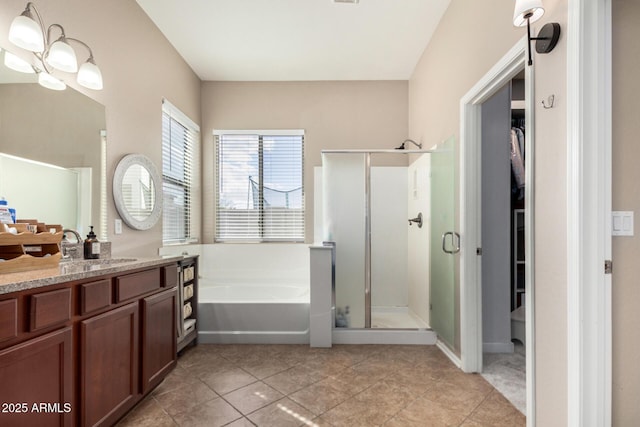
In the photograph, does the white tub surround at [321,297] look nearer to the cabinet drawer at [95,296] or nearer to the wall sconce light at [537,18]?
the cabinet drawer at [95,296]

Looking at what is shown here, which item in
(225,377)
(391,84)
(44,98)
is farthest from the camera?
(391,84)

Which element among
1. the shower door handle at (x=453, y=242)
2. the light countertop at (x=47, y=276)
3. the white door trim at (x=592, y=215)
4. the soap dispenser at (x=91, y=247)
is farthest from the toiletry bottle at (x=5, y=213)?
the shower door handle at (x=453, y=242)

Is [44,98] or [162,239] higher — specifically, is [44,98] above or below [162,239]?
above

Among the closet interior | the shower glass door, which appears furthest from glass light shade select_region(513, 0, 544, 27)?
the closet interior

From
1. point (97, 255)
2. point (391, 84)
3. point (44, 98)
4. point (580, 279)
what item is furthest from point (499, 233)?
point (44, 98)

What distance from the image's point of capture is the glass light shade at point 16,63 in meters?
1.48

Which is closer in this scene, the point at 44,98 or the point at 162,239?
the point at 44,98

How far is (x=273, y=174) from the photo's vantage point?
3.87 metres

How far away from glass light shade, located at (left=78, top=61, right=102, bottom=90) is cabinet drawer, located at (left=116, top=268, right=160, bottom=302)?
1183mm

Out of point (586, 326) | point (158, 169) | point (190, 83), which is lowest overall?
point (586, 326)

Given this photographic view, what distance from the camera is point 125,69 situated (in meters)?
2.36

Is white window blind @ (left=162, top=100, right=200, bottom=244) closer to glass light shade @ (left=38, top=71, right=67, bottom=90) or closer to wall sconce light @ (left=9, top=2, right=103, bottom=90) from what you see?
wall sconce light @ (left=9, top=2, right=103, bottom=90)

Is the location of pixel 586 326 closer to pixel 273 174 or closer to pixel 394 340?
pixel 394 340

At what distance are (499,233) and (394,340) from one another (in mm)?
1306
